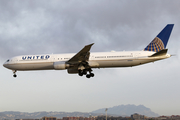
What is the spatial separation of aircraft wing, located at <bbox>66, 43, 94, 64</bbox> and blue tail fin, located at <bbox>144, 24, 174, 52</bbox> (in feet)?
30.4

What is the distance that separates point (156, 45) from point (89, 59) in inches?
409

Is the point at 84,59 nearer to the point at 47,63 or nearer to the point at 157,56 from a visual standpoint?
the point at 47,63

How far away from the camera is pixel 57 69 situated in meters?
29.5

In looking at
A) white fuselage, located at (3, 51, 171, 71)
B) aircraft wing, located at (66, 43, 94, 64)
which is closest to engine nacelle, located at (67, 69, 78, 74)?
white fuselage, located at (3, 51, 171, 71)

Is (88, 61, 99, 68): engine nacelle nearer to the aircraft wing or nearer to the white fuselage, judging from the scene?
the white fuselage

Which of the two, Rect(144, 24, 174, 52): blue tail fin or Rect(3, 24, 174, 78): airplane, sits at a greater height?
Rect(144, 24, 174, 52): blue tail fin

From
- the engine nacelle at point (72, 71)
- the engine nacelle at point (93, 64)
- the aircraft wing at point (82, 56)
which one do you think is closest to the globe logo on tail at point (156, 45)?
the engine nacelle at point (93, 64)

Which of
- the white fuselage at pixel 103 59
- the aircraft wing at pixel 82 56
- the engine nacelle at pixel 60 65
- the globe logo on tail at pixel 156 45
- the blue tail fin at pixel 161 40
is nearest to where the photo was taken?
the aircraft wing at pixel 82 56

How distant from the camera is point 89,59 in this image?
2980 centimetres

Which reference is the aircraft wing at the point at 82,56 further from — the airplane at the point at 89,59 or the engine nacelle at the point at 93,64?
the engine nacelle at the point at 93,64

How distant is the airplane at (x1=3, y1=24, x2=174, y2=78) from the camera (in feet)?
94.7

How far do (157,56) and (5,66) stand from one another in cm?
2317

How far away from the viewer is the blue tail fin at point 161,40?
31.5m

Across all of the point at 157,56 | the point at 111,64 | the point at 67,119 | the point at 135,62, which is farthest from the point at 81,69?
the point at 67,119
